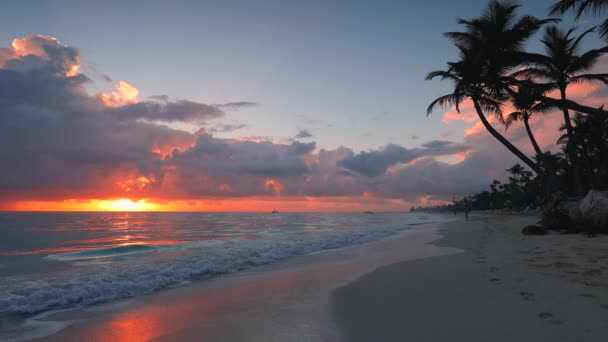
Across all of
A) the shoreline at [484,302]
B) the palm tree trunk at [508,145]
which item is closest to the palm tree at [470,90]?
the palm tree trunk at [508,145]

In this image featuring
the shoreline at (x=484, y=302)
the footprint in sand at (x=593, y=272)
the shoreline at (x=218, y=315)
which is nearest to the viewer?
the shoreline at (x=484, y=302)

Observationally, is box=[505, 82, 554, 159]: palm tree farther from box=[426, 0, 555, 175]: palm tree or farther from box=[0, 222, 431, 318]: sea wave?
box=[0, 222, 431, 318]: sea wave

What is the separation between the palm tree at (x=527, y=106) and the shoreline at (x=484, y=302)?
42.6 feet

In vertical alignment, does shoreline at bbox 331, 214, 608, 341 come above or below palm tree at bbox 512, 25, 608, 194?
below

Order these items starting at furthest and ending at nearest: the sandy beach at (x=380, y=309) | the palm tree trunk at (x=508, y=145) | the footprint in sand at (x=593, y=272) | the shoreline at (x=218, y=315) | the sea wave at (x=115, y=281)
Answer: the palm tree trunk at (x=508, y=145) < the sea wave at (x=115, y=281) < the footprint in sand at (x=593, y=272) < the shoreline at (x=218, y=315) < the sandy beach at (x=380, y=309)

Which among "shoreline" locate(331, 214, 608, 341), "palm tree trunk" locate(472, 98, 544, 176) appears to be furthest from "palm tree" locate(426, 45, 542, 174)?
"shoreline" locate(331, 214, 608, 341)

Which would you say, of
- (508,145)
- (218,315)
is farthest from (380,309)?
(508,145)

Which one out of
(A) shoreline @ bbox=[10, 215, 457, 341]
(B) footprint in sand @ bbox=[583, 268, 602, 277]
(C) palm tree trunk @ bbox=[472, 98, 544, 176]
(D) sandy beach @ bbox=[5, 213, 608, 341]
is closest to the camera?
(D) sandy beach @ bbox=[5, 213, 608, 341]

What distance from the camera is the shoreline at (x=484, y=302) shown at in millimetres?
4504

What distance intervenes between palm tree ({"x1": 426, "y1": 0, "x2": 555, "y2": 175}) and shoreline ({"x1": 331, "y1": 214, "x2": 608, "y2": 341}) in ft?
43.3

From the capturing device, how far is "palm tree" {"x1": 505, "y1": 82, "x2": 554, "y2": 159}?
19389 mm

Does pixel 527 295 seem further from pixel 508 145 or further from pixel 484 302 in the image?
pixel 508 145

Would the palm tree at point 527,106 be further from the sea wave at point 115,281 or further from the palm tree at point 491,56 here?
the sea wave at point 115,281

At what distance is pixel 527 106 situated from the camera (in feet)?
74.4
